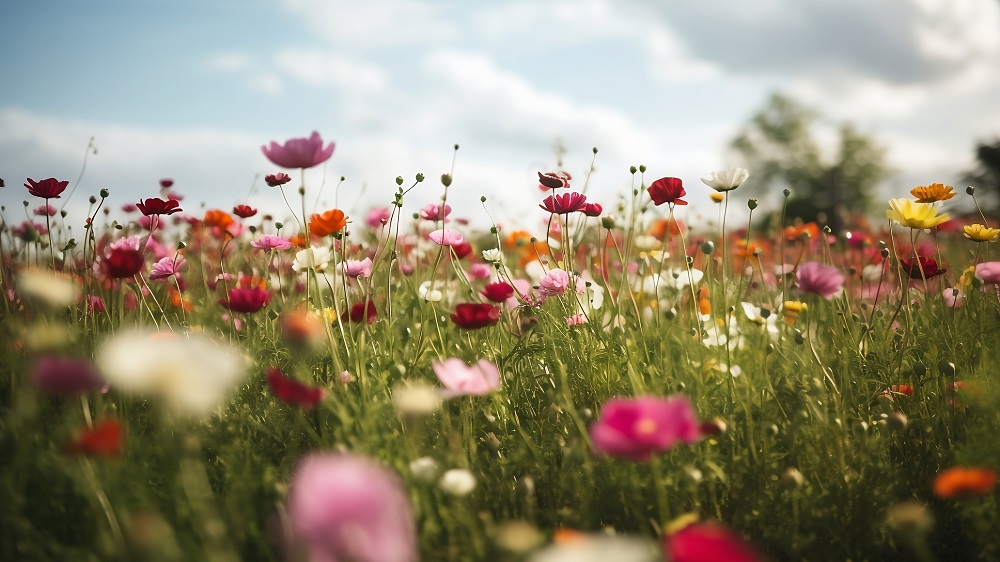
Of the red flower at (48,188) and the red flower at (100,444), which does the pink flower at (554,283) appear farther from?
the red flower at (48,188)

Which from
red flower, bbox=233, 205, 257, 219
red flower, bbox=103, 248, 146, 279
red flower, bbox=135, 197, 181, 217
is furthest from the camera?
red flower, bbox=233, 205, 257, 219

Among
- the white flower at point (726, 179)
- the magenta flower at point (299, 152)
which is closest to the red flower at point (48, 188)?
the magenta flower at point (299, 152)

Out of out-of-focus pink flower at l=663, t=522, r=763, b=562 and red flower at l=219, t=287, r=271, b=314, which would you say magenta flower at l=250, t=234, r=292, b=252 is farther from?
out-of-focus pink flower at l=663, t=522, r=763, b=562

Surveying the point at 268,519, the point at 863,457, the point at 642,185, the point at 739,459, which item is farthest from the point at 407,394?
the point at 642,185

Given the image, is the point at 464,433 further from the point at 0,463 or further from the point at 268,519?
the point at 0,463

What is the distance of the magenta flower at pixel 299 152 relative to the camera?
1.54 meters

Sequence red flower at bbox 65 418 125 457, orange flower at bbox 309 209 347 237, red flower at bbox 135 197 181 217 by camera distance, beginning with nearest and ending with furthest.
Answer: red flower at bbox 65 418 125 457, orange flower at bbox 309 209 347 237, red flower at bbox 135 197 181 217

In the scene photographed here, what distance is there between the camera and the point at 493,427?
169 cm

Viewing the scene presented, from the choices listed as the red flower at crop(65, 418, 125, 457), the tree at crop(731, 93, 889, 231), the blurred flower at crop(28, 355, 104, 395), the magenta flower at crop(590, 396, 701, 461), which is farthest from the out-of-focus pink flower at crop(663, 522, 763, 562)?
the tree at crop(731, 93, 889, 231)

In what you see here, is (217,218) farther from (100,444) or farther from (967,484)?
(967,484)

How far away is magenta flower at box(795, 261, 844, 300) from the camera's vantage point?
5.27 ft

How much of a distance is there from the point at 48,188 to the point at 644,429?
1.98m

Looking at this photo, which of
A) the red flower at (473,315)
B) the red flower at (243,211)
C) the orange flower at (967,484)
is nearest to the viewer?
the orange flower at (967,484)

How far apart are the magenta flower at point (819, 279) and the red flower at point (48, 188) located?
2.15 meters
